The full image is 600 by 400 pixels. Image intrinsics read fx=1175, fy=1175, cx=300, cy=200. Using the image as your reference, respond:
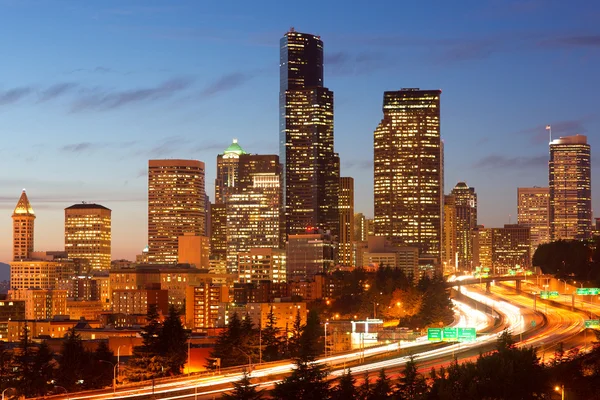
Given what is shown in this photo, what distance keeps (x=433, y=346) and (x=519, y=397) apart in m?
48.3

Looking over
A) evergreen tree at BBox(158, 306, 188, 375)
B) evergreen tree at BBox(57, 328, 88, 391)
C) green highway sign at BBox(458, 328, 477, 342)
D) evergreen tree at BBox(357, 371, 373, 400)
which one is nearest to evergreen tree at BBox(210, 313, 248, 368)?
evergreen tree at BBox(158, 306, 188, 375)

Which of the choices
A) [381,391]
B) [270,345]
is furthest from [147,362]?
[381,391]

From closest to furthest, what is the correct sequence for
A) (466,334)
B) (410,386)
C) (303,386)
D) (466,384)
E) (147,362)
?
(466,384) → (303,386) → (410,386) → (466,334) → (147,362)

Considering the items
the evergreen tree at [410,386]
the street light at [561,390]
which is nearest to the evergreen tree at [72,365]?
the evergreen tree at [410,386]

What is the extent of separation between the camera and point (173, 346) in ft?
443

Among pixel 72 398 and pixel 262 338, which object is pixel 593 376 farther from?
pixel 262 338

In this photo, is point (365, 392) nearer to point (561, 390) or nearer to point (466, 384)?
point (466, 384)

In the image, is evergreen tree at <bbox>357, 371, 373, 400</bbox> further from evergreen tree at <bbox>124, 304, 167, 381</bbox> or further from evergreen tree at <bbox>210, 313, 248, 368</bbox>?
evergreen tree at <bbox>210, 313, 248, 368</bbox>

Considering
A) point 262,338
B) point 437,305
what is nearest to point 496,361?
point 262,338

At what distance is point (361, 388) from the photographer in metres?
87.6

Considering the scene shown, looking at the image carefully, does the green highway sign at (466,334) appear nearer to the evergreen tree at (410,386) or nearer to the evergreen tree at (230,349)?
the evergreen tree at (230,349)

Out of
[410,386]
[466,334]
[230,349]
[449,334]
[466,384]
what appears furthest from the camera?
[230,349]

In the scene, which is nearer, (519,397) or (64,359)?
(519,397)

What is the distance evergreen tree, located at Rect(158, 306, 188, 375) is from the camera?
13100 cm
